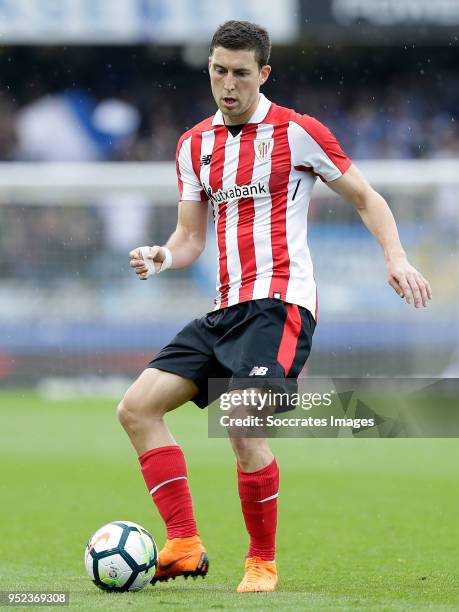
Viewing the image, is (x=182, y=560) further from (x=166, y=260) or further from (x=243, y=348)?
(x=166, y=260)

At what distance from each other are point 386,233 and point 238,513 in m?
2.88

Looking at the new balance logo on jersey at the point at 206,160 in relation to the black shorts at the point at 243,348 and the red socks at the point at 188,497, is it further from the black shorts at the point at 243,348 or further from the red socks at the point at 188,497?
the red socks at the point at 188,497

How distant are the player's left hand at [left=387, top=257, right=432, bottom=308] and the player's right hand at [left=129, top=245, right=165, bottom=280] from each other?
97cm

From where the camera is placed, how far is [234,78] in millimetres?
4777

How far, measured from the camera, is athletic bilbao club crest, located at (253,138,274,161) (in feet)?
16.0

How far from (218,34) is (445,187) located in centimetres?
824

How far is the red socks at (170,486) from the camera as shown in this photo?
15.7 ft

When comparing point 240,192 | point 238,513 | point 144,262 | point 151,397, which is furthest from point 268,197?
point 238,513

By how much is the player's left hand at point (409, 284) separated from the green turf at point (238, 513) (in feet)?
3.62

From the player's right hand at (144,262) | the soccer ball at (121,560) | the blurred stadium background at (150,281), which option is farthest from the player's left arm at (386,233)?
the blurred stadium background at (150,281)

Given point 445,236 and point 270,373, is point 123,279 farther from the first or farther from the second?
point 270,373

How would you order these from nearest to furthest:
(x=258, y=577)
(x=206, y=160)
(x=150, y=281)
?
(x=258, y=577)
(x=206, y=160)
(x=150, y=281)

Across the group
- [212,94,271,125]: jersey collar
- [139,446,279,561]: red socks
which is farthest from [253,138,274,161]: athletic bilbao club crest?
Answer: [139,446,279,561]: red socks

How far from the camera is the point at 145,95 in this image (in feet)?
62.4
